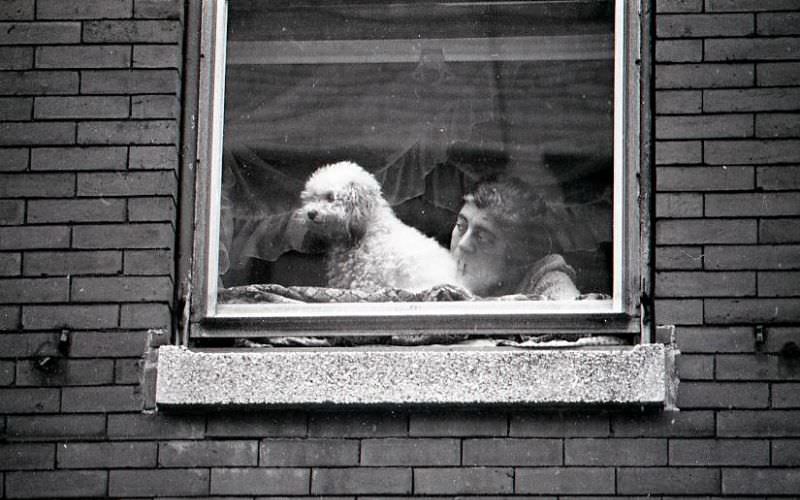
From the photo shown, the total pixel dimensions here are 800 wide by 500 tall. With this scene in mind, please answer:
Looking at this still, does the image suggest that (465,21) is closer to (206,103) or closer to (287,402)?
(206,103)

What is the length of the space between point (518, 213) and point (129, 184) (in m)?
1.58

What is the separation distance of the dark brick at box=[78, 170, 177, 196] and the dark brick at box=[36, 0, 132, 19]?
70cm

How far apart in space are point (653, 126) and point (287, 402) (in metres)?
1.84

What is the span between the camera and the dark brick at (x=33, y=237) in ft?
24.7

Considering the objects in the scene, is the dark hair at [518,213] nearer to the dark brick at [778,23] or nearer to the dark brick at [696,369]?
the dark brick at [696,369]

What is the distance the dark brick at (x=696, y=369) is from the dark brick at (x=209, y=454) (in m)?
1.66

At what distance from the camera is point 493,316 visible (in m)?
7.43

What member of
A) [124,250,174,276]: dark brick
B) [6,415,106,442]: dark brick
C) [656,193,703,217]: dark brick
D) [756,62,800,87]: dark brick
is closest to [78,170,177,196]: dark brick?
[124,250,174,276]: dark brick

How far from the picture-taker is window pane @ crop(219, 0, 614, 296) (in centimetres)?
768

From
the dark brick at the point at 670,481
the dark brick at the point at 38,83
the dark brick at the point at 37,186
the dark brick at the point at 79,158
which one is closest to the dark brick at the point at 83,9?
the dark brick at the point at 38,83

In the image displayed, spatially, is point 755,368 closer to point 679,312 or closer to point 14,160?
point 679,312

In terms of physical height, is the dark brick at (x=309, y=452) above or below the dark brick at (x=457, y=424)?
below

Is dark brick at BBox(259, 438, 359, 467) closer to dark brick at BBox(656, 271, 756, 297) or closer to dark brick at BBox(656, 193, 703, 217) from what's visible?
dark brick at BBox(656, 271, 756, 297)

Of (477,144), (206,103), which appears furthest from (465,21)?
(206,103)
